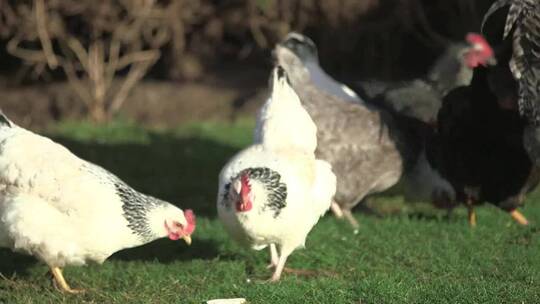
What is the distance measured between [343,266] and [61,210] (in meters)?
2.09

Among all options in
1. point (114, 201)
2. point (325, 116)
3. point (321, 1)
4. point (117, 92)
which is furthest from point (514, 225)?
point (117, 92)

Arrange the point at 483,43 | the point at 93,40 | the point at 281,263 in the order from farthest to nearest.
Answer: the point at 93,40 < the point at 483,43 < the point at 281,263

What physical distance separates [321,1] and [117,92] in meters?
3.31

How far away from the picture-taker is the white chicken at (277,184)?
18.7ft

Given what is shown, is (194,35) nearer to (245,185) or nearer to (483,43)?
(483,43)

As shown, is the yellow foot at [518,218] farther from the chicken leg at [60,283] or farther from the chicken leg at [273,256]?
the chicken leg at [60,283]

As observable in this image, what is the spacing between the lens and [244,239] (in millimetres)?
5895

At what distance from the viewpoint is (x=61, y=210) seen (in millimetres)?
5625

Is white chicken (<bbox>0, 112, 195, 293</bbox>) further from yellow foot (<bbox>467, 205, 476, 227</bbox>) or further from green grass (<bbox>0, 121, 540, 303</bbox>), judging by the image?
yellow foot (<bbox>467, 205, 476, 227</bbox>)

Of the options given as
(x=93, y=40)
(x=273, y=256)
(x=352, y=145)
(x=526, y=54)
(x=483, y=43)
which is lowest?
(x=273, y=256)

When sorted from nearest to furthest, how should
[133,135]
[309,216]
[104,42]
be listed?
[309,216] → [133,135] → [104,42]

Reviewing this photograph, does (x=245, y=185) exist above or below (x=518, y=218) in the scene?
above

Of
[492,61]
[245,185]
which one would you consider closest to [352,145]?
[492,61]

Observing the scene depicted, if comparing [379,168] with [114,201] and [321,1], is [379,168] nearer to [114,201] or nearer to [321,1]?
[114,201]
